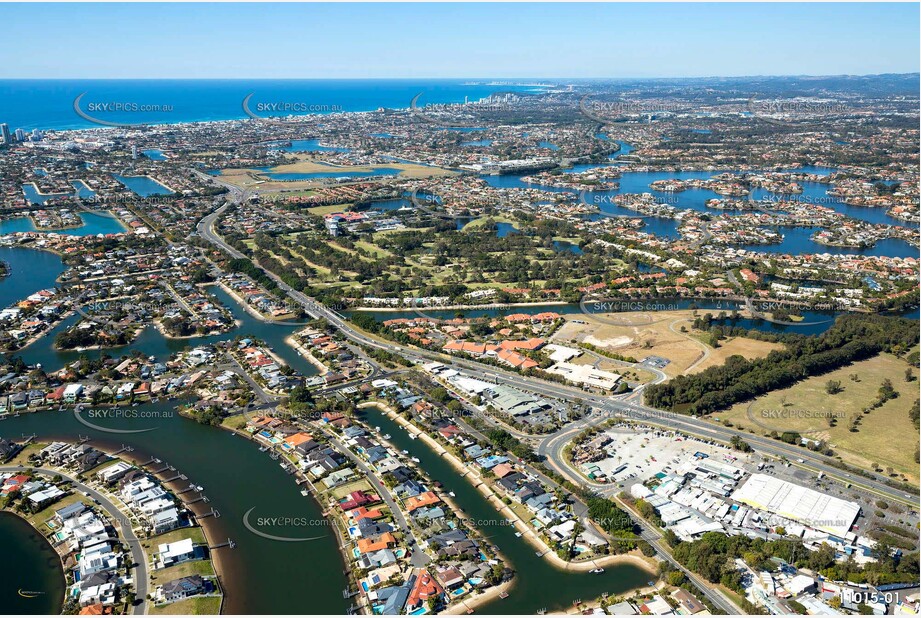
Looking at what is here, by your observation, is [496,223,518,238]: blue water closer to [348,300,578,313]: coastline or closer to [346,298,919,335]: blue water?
[348,300,578,313]: coastline

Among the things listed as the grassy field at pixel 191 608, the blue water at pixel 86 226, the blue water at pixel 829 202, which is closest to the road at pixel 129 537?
the grassy field at pixel 191 608

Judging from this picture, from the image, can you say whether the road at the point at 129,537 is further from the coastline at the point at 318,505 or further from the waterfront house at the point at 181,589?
the coastline at the point at 318,505

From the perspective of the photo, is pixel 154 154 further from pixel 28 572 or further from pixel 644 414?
pixel 644 414

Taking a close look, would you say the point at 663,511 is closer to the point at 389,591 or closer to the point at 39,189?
the point at 389,591

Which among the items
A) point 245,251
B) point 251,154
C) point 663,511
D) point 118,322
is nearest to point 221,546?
point 663,511

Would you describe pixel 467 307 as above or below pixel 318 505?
above

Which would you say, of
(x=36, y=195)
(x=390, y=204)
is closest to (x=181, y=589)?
(x=390, y=204)
